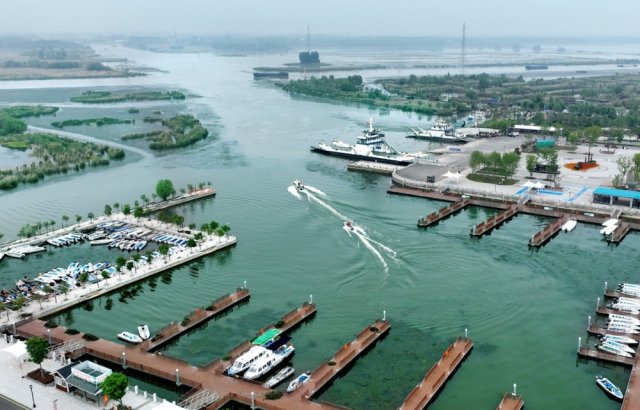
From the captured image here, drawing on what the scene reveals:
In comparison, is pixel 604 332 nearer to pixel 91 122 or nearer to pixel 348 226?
pixel 348 226

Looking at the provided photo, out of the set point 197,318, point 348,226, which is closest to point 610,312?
point 348,226

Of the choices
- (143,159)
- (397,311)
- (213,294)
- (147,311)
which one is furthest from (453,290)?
(143,159)

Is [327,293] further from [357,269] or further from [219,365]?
[219,365]

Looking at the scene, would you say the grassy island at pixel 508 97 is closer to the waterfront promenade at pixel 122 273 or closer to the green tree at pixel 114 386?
the waterfront promenade at pixel 122 273

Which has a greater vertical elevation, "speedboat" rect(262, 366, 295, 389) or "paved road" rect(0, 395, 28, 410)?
"paved road" rect(0, 395, 28, 410)

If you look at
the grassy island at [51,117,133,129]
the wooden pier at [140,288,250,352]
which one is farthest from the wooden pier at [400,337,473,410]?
the grassy island at [51,117,133,129]

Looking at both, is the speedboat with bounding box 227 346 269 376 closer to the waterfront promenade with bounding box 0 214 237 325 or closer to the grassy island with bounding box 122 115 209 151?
the waterfront promenade with bounding box 0 214 237 325

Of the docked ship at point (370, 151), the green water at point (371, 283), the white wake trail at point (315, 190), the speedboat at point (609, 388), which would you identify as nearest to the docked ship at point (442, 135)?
the docked ship at point (370, 151)
